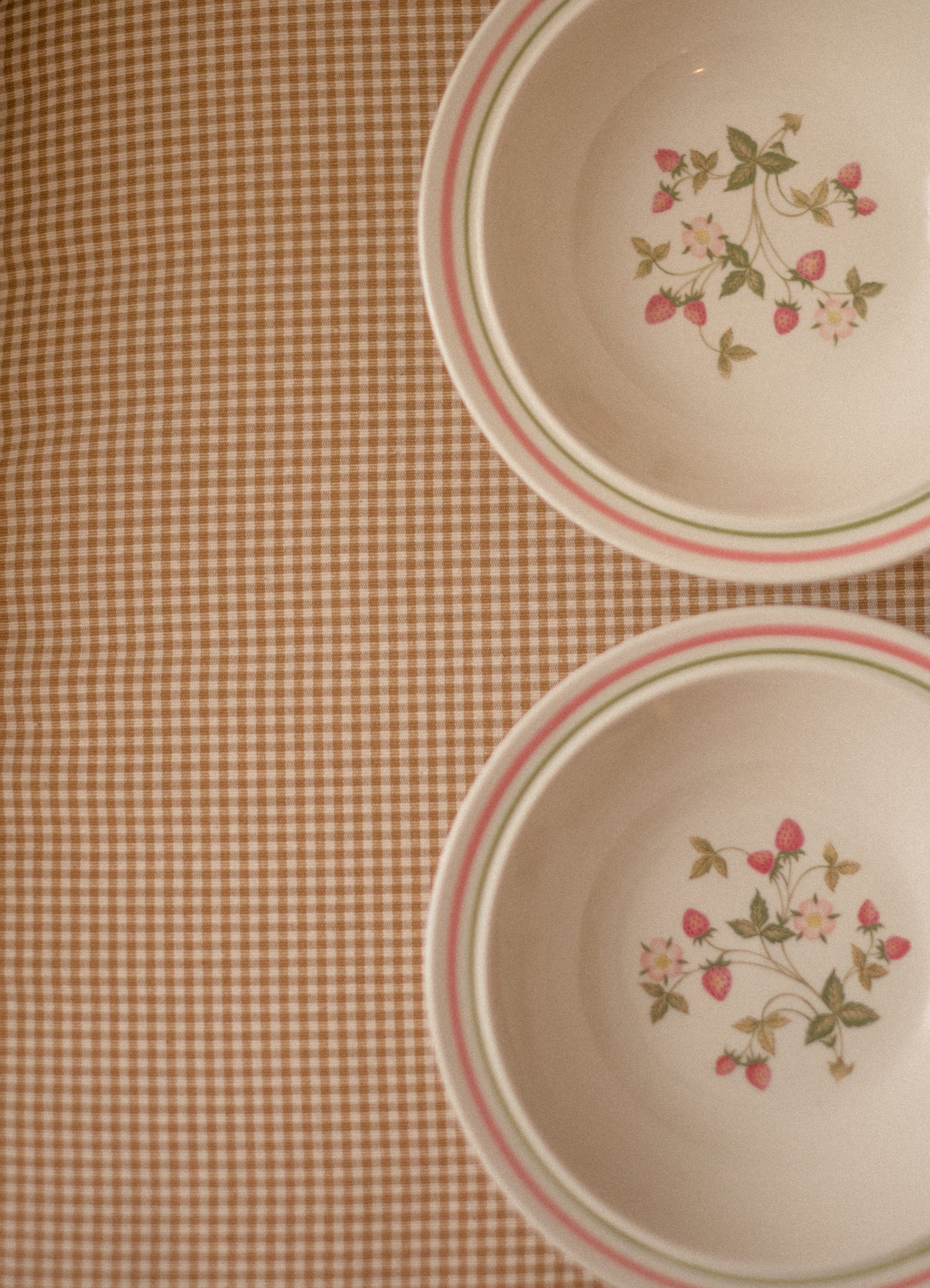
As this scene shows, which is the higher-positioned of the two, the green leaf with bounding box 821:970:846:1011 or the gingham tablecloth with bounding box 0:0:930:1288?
the gingham tablecloth with bounding box 0:0:930:1288

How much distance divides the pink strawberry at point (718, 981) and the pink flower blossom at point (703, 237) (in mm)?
420

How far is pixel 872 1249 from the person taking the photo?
564 millimetres

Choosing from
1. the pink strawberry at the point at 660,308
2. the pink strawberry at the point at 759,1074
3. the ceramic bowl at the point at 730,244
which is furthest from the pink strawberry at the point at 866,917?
the pink strawberry at the point at 660,308

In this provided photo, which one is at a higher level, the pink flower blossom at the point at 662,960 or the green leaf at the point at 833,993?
the pink flower blossom at the point at 662,960

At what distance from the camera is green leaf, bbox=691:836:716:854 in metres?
0.62

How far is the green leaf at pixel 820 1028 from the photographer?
2.02 feet

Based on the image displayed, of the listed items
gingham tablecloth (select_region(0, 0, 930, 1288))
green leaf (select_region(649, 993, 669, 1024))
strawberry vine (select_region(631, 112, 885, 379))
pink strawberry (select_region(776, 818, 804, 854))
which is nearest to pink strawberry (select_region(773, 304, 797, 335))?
strawberry vine (select_region(631, 112, 885, 379))

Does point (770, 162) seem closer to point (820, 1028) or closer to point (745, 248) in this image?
point (745, 248)

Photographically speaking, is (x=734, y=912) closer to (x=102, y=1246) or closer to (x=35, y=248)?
(x=102, y=1246)

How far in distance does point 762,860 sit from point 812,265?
0.35 metres

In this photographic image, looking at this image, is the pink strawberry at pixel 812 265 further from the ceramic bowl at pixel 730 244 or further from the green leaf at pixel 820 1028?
the green leaf at pixel 820 1028

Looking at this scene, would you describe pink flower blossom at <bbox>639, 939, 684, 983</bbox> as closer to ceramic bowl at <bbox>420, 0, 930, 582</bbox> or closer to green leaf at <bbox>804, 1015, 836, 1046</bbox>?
green leaf at <bbox>804, 1015, 836, 1046</bbox>

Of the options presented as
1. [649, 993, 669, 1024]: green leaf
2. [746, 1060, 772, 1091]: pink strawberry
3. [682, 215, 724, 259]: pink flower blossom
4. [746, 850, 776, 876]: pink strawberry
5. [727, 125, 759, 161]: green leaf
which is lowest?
[746, 1060, 772, 1091]: pink strawberry

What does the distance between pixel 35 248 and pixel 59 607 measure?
238 mm
